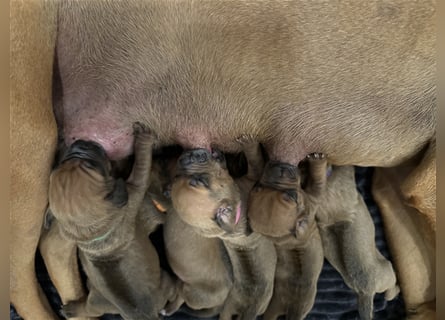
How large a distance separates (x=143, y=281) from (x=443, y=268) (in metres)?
1.06

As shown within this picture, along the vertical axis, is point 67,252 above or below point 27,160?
below

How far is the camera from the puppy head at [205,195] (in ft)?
5.63

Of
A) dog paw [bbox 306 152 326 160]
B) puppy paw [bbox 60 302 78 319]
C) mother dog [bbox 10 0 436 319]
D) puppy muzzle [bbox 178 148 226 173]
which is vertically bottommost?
puppy paw [bbox 60 302 78 319]

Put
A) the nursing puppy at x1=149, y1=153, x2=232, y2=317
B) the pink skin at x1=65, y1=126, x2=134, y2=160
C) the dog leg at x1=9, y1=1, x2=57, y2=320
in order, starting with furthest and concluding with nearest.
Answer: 1. the nursing puppy at x1=149, y1=153, x2=232, y2=317
2. the pink skin at x1=65, y1=126, x2=134, y2=160
3. the dog leg at x1=9, y1=1, x2=57, y2=320

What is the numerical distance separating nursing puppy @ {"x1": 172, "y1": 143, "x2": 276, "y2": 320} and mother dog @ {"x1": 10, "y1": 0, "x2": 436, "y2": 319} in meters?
0.09

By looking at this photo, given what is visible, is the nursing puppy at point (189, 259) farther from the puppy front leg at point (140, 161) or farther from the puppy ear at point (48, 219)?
the puppy ear at point (48, 219)

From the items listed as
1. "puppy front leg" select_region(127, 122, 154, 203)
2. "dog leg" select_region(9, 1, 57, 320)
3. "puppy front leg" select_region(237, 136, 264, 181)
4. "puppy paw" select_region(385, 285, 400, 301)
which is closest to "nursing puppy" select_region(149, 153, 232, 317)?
"puppy front leg" select_region(127, 122, 154, 203)

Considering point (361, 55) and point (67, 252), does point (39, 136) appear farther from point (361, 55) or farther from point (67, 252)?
point (361, 55)

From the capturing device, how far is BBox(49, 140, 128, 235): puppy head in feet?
5.24

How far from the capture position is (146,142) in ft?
5.82

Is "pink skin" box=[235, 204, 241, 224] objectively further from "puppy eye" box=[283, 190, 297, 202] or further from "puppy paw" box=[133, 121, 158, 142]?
"puppy paw" box=[133, 121, 158, 142]

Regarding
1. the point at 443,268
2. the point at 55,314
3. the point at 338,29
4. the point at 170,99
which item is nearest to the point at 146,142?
the point at 170,99

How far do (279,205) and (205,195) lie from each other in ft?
0.75

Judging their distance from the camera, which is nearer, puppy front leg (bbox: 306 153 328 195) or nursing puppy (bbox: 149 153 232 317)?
puppy front leg (bbox: 306 153 328 195)
